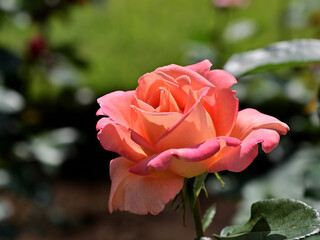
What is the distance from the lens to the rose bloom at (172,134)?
41 centimetres

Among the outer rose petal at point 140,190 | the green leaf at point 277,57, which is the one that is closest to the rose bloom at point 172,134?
the outer rose petal at point 140,190

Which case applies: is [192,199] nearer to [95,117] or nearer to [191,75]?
[191,75]

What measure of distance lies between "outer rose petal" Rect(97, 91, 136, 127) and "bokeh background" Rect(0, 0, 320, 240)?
0.27 metres

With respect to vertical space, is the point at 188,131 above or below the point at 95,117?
above

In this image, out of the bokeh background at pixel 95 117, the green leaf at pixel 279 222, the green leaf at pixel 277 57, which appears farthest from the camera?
the bokeh background at pixel 95 117

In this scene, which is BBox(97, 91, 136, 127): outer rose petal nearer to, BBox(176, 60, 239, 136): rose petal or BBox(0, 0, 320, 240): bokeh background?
BBox(176, 60, 239, 136): rose petal

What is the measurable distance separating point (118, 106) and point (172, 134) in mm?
60

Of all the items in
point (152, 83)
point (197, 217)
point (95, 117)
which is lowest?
point (95, 117)

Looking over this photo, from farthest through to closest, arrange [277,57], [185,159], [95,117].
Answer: [95,117] < [277,57] < [185,159]

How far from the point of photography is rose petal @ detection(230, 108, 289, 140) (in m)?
0.45

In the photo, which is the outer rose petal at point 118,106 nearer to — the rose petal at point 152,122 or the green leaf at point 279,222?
the rose petal at point 152,122

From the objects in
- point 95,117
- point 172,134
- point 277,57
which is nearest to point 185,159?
point 172,134

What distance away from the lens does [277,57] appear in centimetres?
64

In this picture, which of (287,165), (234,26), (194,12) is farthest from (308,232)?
(194,12)
